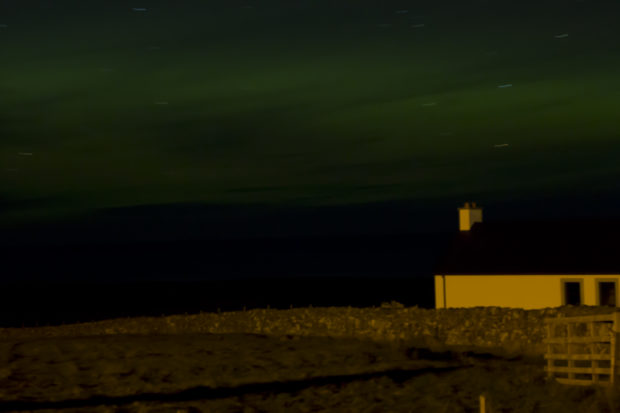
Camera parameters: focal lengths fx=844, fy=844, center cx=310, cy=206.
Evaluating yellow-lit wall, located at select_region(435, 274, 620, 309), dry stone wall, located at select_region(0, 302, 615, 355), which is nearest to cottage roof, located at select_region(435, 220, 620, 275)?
yellow-lit wall, located at select_region(435, 274, 620, 309)

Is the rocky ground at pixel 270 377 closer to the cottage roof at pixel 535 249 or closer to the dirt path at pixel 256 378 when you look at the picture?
the dirt path at pixel 256 378

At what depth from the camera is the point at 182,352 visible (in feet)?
74.0

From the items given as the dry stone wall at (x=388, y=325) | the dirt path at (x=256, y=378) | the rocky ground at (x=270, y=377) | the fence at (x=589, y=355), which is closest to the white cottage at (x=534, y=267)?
the dry stone wall at (x=388, y=325)

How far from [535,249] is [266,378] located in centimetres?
2249

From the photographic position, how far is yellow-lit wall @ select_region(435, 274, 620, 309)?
3525cm

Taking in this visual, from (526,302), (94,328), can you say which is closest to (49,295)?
(94,328)

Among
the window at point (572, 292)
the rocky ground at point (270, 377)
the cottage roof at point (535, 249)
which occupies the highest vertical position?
the cottage roof at point (535, 249)

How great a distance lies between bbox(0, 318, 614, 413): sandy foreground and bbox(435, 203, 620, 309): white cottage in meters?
13.1

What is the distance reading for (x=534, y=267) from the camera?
120 feet

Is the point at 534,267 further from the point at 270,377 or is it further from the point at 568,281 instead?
the point at 270,377

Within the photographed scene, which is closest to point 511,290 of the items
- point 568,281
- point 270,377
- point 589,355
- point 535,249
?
point 568,281

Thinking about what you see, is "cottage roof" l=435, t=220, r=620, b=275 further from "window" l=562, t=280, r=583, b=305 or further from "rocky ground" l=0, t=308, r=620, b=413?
"rocky ground" l=0, t=308, r=620, b=413

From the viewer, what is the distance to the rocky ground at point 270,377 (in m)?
15.6

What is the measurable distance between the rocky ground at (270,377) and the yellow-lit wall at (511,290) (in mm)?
12482
